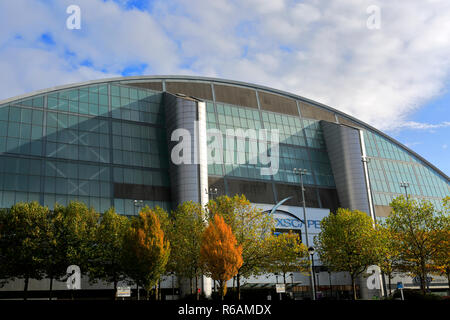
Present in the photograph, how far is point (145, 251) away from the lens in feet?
129

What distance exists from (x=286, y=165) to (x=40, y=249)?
42.5 metres

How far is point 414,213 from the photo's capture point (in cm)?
5216

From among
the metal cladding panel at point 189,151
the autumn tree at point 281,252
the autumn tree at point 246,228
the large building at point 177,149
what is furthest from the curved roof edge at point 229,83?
the autumn tree at point 281,252

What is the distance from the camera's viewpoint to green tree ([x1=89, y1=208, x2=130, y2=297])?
154ft

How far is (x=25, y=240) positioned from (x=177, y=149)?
25.1 meters

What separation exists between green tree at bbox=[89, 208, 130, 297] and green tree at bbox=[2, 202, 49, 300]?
5374 millimetres

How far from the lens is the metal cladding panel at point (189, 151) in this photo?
196 ft

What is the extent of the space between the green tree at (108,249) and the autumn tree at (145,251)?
7.01 m

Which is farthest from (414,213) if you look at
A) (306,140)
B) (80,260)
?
(80,260)

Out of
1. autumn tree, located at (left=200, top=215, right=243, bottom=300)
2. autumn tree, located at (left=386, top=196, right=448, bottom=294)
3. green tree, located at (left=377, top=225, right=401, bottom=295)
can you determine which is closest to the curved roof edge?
autumn tree, located at (left=200, top=215, right=243, bottom=300)

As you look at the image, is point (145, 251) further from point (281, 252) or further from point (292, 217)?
point (292, 217)

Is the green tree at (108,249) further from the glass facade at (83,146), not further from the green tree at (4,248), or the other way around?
the glass facade at (83,146)
